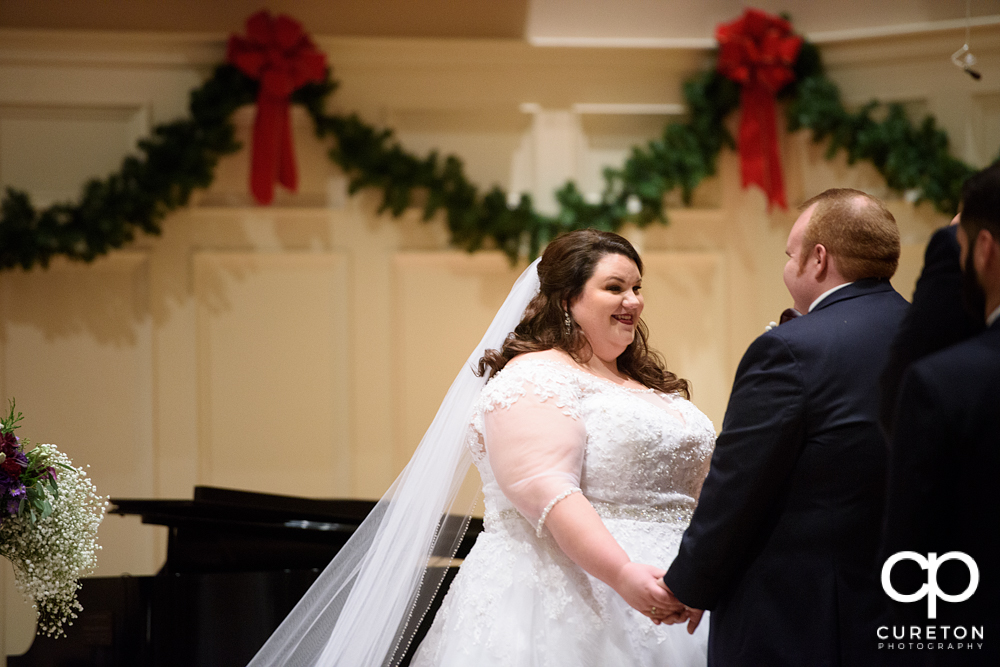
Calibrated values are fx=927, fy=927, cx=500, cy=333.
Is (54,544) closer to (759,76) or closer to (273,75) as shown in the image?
(273,75)

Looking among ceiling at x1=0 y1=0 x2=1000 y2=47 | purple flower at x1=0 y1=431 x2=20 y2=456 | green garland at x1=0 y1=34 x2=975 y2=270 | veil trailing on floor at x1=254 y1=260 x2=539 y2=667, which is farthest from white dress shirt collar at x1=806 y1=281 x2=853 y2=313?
ceiling at x1=0 y1=0 x2=1000 y2=47

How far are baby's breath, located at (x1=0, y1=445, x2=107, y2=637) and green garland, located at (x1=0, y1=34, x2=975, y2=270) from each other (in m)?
2.42

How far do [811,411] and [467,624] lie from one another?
3.44ft

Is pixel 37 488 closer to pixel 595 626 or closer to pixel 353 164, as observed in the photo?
pixel 595 626

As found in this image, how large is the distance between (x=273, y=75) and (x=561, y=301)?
9.32 ft

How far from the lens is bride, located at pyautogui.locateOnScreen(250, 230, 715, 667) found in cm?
236

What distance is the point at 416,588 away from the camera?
2.71 m

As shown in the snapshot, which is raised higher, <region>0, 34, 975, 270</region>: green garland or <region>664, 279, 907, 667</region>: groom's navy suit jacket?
<region>0, 34, 975, 270</region>: green garland

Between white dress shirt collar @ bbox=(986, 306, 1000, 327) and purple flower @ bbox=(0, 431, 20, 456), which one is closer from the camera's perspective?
white dress shirt collar @ bbox=(986, 306, 1000, 327)

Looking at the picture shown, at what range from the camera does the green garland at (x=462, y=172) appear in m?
4.85

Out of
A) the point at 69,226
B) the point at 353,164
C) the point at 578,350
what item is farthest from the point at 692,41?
the point at 69,226

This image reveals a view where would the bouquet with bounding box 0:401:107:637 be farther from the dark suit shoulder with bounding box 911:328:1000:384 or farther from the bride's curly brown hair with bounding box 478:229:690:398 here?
the dark suit shoulder with bounding box 911:328:1000:384

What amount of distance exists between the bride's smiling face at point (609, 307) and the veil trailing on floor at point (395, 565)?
228 mm

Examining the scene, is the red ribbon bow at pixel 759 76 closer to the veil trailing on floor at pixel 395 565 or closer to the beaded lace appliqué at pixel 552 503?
the veil trailing on floor at pixel 395 565
